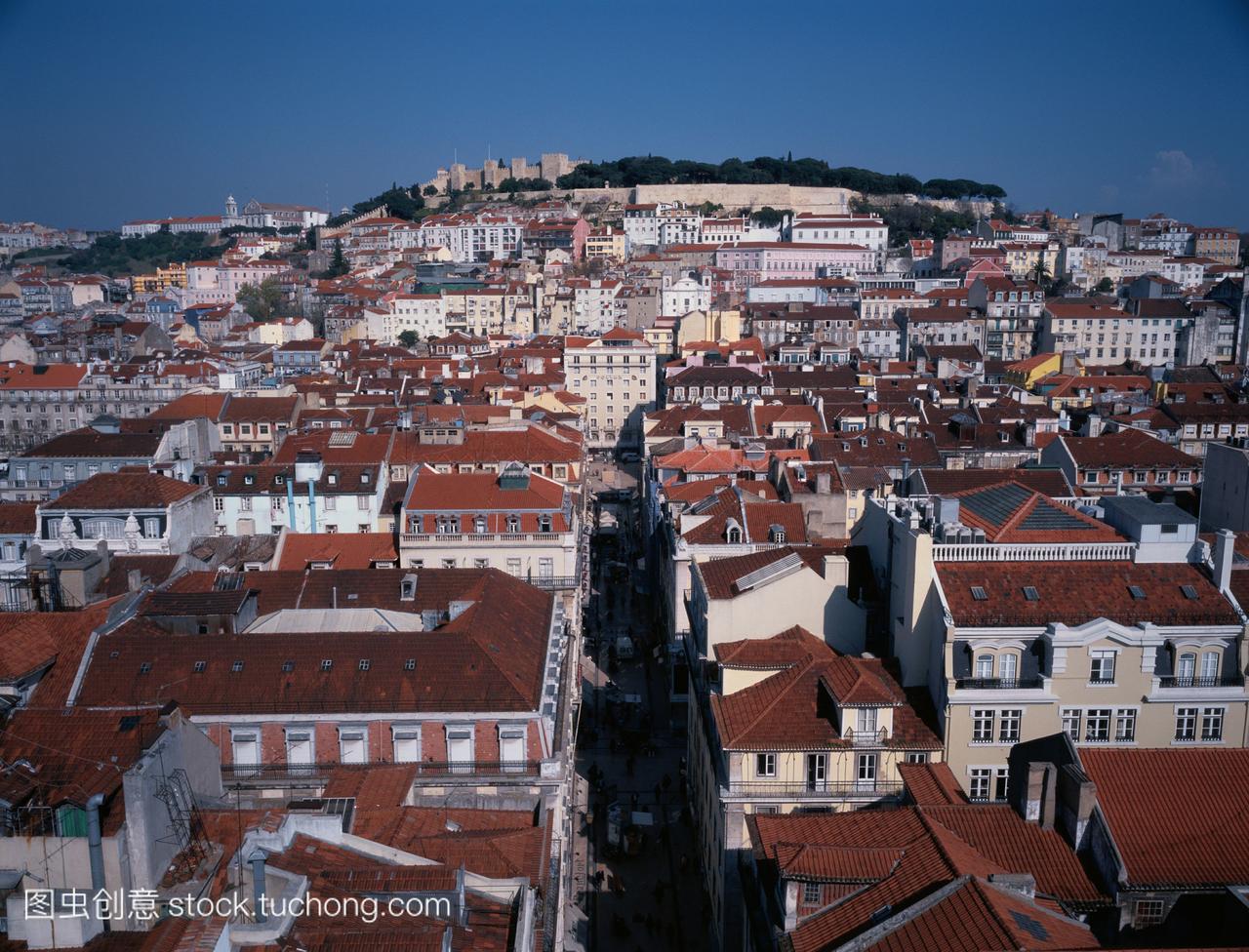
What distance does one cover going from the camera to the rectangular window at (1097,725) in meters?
24.3

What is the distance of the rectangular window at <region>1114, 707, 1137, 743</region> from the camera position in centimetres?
2434

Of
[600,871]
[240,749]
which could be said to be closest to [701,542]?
[600,871]

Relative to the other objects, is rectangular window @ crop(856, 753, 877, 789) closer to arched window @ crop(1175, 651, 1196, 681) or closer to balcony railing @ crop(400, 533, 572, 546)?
arched window @ crop(1175, 651, 1196, 681)

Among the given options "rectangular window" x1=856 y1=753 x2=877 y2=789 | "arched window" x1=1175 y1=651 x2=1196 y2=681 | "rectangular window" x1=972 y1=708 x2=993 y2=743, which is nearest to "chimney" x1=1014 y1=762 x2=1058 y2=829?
"rectangular window" x1=972 y1=708 x2=993 y2=743

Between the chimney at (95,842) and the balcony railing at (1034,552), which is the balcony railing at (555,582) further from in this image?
the chimney at (95,842)

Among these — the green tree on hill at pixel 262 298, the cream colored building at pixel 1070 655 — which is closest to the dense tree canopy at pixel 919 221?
the green tree on hill at pixel 262 298

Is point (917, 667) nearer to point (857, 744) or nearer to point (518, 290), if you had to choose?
point (857, 744)

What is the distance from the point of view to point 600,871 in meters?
29.6

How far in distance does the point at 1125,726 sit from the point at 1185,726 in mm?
1328

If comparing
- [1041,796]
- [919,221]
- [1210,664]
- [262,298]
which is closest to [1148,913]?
[1041,796]

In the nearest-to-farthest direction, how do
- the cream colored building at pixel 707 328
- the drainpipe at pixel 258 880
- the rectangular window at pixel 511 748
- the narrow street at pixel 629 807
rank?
the drainpipe at pixel 258 880
the rectangular window at pixel 511 748
the narrow street at pixel 629 807
the cream colored building at pixel 707 328

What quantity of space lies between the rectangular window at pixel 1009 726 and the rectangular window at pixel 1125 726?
234cm

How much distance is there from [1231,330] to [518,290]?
76.1 m

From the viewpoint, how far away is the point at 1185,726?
24.4 m
